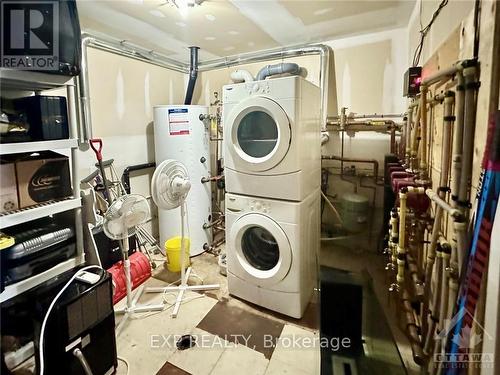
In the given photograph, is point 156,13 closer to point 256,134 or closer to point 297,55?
point 256,134

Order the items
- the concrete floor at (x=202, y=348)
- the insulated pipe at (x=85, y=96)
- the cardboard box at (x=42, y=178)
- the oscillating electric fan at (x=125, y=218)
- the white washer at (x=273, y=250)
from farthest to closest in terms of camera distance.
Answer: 1. the insulated pipe at (x=85, y=96)
2. the white washer at (x=273, y=250)
3. the oscillating electric fan at (x=125, y=218)
4. the concrete floor at (x=202, y=348)
5. the cardboard box at (x=42, y=178)

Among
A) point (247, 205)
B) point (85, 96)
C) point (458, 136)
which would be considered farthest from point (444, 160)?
point (85, 96)

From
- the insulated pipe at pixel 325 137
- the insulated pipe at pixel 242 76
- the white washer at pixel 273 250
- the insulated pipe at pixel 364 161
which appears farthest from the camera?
the insulated pipe at pixel 242 76

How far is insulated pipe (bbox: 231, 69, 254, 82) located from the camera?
311 cm

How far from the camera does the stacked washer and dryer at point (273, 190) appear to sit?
5.90ft

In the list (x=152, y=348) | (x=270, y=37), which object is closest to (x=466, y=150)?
(x=152, y=348)

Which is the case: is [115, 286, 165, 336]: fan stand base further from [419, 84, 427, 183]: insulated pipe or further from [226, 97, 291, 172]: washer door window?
Result: [419, 84, 427, 183]: insulated pipe

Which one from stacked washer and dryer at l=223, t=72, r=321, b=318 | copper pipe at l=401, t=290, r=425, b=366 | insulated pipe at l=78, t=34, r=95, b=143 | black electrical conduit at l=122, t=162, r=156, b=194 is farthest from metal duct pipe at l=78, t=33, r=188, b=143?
copper pipe at l=401, t=290, r=425, b=366

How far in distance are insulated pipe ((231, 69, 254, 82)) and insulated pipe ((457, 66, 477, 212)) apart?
2.45 metres

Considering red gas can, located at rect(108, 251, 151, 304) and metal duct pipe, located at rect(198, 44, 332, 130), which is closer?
red gas can, located at rect(108, 251, 151, 304)

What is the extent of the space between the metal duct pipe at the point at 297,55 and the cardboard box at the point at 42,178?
2.26m

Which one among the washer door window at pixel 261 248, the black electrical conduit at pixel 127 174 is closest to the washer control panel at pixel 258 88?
the washer door window at pixel 261 248

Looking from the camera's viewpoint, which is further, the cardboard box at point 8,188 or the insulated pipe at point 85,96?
the insulated pipe at point 85,96

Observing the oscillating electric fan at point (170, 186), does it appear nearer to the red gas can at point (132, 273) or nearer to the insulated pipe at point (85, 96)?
the red gas can at point (132, 273)
